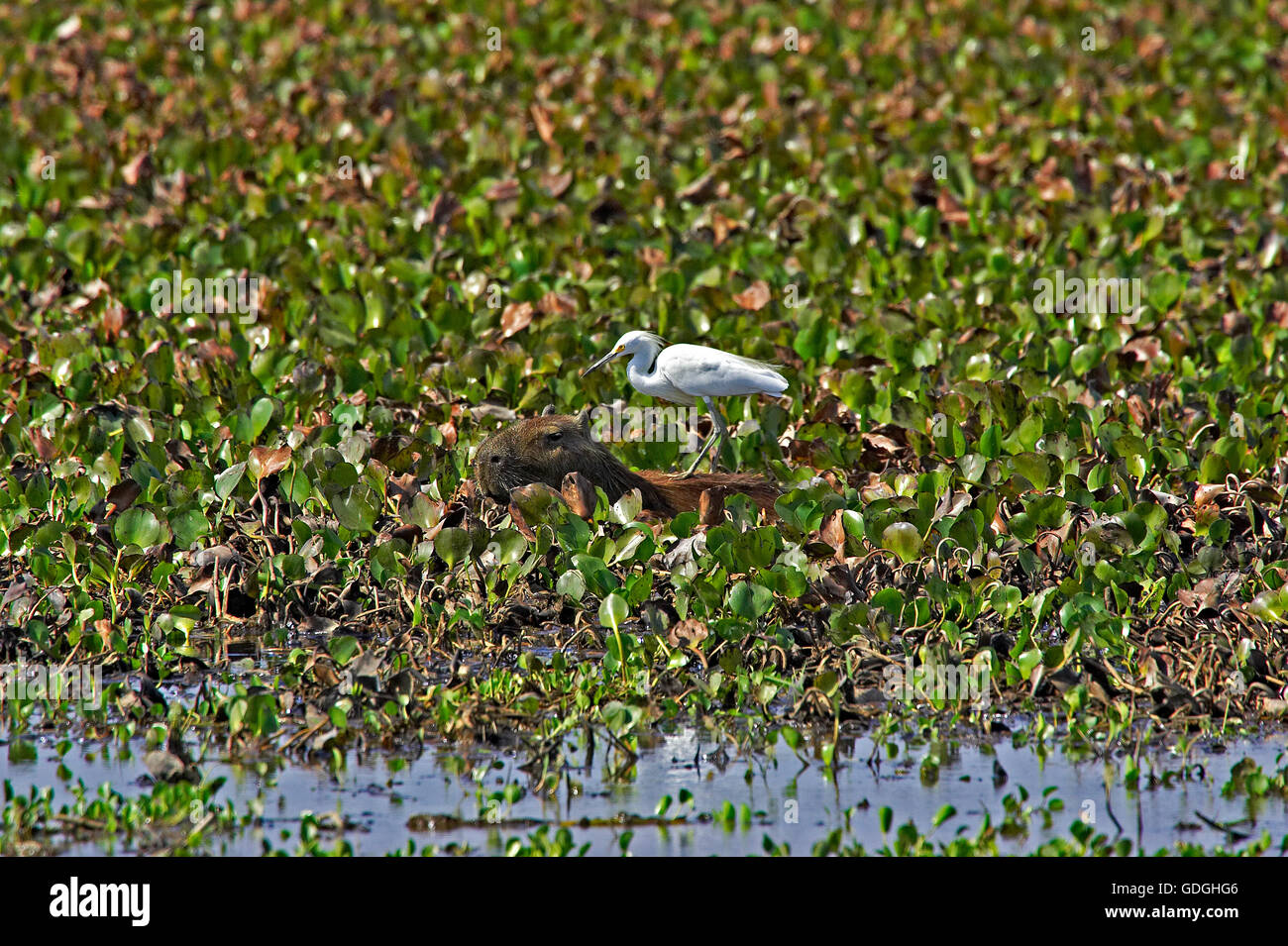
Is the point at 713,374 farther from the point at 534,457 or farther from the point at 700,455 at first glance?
the point at 534,457

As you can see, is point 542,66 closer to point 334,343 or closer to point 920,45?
point 920,45

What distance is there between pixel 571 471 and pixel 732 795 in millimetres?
2284

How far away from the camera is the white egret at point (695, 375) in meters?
6.95

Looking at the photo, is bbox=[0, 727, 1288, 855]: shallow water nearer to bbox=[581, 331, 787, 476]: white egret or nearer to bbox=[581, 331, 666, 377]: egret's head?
bbox=[581, 331, 787, 476]: white egret

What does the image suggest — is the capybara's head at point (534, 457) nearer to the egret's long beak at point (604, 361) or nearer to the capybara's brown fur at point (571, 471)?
the capybara's brown fur at point (571, 471)

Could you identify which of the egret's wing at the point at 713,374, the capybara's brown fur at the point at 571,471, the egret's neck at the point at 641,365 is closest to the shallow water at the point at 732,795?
the capybara's brown fur at the point at 571,471

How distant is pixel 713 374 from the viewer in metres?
6.94

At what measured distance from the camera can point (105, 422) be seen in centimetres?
735

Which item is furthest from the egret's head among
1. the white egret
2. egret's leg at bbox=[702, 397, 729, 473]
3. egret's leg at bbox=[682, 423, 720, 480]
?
egret's leg at bbox=[682, 423, 720, 480]

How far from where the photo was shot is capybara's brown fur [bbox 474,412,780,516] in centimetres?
669

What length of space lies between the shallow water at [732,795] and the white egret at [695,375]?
Answer: 2216 mm

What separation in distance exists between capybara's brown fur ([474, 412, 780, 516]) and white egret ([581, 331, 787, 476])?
0.20 metres

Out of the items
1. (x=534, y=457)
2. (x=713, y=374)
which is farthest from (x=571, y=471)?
(x=713, y=374)
